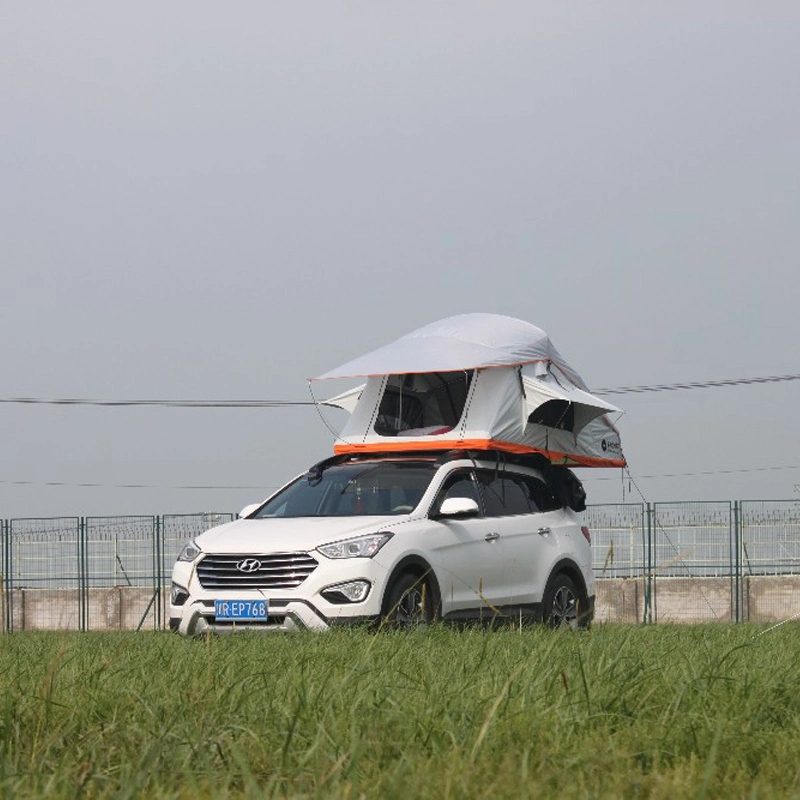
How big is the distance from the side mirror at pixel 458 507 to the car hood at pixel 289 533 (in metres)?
0.38

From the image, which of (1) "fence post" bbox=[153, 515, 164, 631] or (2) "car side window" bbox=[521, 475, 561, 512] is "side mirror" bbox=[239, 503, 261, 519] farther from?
(1) "fence post" bbox=[153, 515, 164, 631]

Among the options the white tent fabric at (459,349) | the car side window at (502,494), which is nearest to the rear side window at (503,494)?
the car side window at (502,494)

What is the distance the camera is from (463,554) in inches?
488

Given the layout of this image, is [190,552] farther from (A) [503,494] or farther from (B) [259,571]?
(A) [503,494]

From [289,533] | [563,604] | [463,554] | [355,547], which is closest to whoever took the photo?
[355,547]

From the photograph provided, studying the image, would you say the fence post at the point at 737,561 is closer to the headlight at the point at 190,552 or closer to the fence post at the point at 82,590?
the fence post at the point at 82,590

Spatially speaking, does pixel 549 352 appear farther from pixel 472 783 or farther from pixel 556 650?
pixel 472 783

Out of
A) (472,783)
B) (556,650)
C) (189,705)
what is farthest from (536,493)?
(472,783)

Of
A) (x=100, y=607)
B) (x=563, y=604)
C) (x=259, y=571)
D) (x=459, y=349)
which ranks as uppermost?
(x=459, y=349)

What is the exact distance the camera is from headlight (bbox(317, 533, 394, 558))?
37.3ft

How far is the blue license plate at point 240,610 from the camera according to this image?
11.4m

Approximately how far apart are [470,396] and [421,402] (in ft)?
3.40

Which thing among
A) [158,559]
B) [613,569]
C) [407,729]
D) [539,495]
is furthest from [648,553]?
[407,729]

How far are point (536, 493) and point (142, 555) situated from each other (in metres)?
16.1
